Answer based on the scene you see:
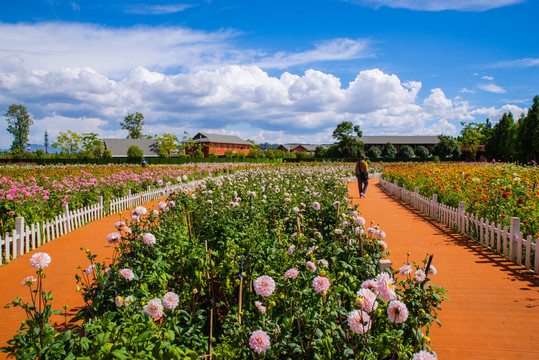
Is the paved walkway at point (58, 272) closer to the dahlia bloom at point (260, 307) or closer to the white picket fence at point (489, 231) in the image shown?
the dahlia bloom at point (260, 307)

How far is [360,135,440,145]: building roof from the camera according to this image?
81188 mm

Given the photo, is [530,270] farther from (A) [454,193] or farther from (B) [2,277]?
(B) [2,277]

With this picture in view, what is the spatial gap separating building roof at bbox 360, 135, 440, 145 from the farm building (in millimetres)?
35471

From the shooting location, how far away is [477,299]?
4551 millimetres

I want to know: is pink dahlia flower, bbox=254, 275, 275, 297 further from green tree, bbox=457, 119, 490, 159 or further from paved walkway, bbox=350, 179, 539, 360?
green tree, bbox=457, 119, 490, 159

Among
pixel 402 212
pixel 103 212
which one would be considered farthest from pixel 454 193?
pixel 103 212

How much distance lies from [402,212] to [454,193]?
5.61 ft

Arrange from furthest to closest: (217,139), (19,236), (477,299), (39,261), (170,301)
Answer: (217,139), (19,236), (477,299), (39,261), (170,301)

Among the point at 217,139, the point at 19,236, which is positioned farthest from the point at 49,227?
the point at 217,139

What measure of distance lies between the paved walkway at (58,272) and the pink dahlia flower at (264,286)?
311 centimetres

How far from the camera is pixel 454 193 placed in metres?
10.3

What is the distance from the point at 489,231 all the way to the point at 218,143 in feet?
274

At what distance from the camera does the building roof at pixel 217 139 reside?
85.7 metres

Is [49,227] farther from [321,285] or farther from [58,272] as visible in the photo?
[321,285]
